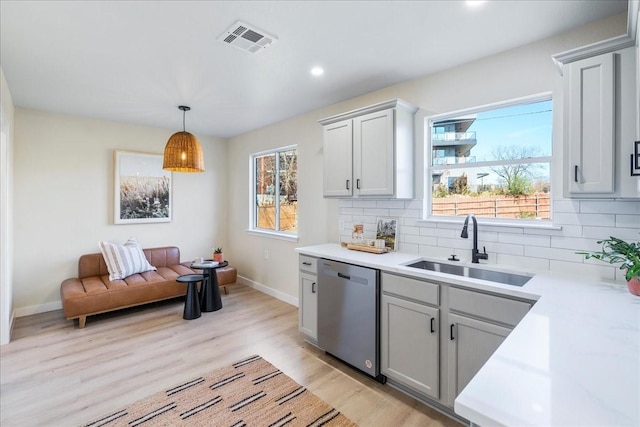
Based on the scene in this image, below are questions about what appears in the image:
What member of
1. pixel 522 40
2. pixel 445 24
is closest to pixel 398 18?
pixel 445 24

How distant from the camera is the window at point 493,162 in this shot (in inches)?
89.9

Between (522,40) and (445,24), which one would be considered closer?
(445,24)

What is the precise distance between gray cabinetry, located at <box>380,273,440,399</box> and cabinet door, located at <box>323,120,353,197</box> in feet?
3.55

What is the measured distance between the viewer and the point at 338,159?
125 inches

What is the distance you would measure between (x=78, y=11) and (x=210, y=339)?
2.84 m

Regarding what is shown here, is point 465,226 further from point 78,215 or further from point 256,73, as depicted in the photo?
point 78,215

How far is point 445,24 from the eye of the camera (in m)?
2.02

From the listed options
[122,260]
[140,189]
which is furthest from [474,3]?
[140,189]

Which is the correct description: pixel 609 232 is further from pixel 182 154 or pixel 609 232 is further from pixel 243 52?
pixel 182 154

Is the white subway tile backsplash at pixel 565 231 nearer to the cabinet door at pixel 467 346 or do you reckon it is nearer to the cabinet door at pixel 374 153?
the cabinet door at pixel 467 346

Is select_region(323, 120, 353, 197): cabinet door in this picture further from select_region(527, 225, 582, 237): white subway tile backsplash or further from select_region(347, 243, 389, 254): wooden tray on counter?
select_region(527, 225, 582, 237): white subway tile backsplash

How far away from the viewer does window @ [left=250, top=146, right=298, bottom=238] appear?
14.5 feet

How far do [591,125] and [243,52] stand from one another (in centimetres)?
229

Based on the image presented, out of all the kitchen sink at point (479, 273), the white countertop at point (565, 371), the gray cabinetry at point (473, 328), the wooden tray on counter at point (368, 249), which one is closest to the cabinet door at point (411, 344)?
the gray cabinetry at point (473, 328)
